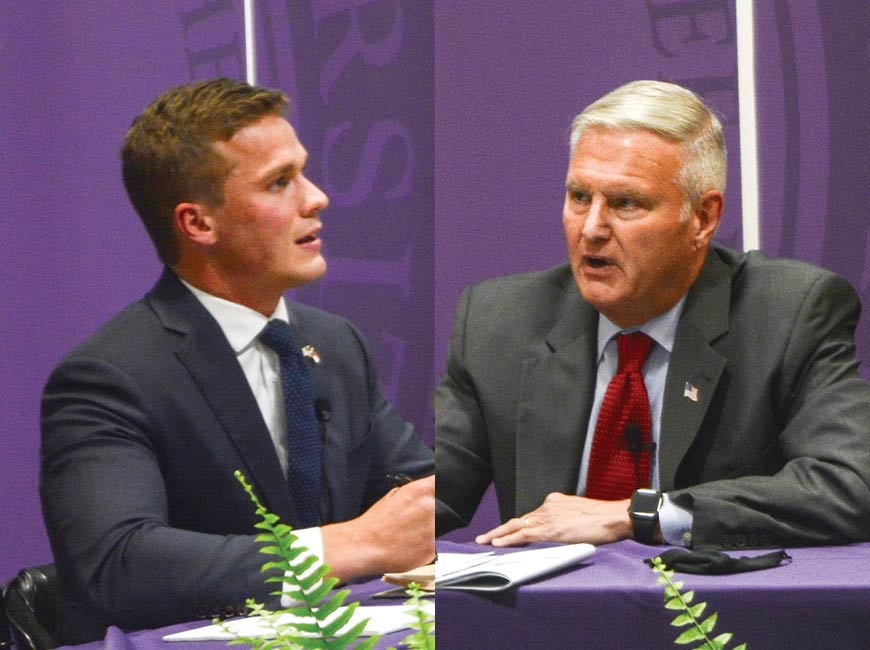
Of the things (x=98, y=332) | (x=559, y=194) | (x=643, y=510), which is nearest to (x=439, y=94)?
(x=559, y=194)

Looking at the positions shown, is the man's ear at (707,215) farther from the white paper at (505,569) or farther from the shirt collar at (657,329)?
the white paper at (505,569)

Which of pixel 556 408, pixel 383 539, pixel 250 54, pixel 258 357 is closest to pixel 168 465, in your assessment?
pixel 258 357

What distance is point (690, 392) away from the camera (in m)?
2.51

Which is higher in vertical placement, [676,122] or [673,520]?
[676,122]

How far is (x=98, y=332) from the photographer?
160cm

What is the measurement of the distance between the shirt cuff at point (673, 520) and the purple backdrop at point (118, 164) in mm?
591

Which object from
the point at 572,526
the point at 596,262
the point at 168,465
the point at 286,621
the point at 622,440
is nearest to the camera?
the point at 286,621

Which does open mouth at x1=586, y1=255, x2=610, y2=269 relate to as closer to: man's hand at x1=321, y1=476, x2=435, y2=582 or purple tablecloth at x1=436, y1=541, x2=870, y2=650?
man's hand at x1=321, y1=476, x2=435, y2=582

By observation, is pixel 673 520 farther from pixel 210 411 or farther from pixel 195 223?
pixel 195 223

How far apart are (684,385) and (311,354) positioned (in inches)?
41.6

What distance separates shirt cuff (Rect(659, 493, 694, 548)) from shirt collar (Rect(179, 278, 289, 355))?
824 mm

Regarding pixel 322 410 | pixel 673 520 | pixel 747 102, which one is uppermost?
pixel 747 102

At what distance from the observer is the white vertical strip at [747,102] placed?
278 centimetres

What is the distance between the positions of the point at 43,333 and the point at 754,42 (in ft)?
6.09
